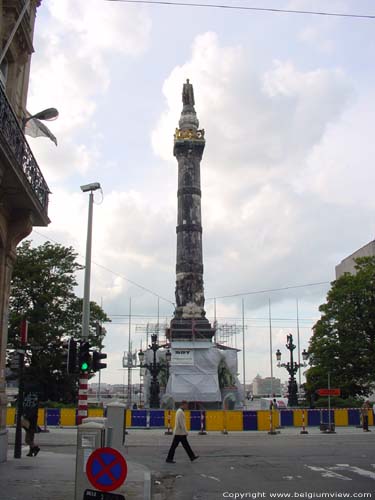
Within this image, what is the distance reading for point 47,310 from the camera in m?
42.0

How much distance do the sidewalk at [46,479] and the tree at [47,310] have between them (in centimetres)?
2472

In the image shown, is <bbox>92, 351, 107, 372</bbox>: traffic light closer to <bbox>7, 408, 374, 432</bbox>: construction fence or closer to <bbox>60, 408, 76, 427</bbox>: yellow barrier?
<bbox>7, 408, 374, 432</bbox>: construction fence

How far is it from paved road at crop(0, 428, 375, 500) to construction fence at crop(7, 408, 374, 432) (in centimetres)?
745

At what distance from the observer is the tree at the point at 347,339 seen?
4091 centimetres

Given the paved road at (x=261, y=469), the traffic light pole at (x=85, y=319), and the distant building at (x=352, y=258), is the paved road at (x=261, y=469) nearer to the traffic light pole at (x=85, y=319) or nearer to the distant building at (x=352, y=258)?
the traffic light pole at (x=85, y=319)

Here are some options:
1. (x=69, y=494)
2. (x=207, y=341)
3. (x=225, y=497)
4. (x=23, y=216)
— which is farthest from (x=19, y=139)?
(x=207, y=341)

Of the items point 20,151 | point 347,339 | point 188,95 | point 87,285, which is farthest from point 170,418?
point 188,95

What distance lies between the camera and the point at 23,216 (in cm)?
1535

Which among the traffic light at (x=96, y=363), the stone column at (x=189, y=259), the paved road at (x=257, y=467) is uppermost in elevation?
the stone column at (x=189, y=259)

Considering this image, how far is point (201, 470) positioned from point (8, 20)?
40.3ft

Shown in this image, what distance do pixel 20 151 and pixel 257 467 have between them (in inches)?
371

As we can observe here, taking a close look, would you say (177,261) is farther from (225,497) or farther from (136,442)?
(225,497)

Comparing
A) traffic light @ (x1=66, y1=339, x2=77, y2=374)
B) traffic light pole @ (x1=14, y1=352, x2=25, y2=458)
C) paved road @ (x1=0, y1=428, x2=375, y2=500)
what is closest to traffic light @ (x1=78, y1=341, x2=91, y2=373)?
traffic light @ (x1=66, y1=339, x2=77, y2=374)

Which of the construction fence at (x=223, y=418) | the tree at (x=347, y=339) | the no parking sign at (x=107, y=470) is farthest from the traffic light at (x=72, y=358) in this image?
the tree at (x=347, y=339)
